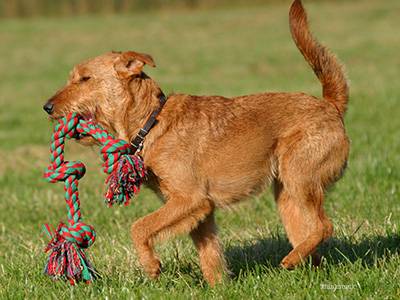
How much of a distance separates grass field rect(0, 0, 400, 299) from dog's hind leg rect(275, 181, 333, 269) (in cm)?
17

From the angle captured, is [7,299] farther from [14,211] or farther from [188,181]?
[14,211]

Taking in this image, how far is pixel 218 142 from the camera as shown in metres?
4.08

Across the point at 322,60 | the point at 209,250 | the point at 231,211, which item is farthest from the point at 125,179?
the point at 322,60

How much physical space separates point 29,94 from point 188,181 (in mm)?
14369

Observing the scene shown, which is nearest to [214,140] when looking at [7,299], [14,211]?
[7,299]

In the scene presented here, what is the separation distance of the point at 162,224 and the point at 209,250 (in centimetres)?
61

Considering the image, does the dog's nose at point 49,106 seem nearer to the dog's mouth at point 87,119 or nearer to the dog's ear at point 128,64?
the dog's mouth at point 87,119

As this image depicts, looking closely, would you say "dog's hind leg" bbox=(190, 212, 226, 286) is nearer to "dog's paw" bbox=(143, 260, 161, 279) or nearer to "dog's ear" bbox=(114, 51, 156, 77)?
"dog's paw" bbox=(143, 260, 161, 279)

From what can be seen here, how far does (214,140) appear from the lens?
4.07 m

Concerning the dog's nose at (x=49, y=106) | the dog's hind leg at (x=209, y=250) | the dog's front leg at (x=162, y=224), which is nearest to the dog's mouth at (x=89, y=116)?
the dog's nose at (x=49, y=106)

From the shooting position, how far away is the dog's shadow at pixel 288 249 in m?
4.33

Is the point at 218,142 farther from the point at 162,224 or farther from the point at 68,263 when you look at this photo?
the point at 68,263

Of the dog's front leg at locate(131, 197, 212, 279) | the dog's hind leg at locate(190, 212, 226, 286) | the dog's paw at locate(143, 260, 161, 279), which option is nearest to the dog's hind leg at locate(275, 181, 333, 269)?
the dog's hind leg at locate(190, 212, 226, 286)

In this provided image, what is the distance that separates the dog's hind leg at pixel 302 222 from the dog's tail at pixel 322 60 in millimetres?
897
